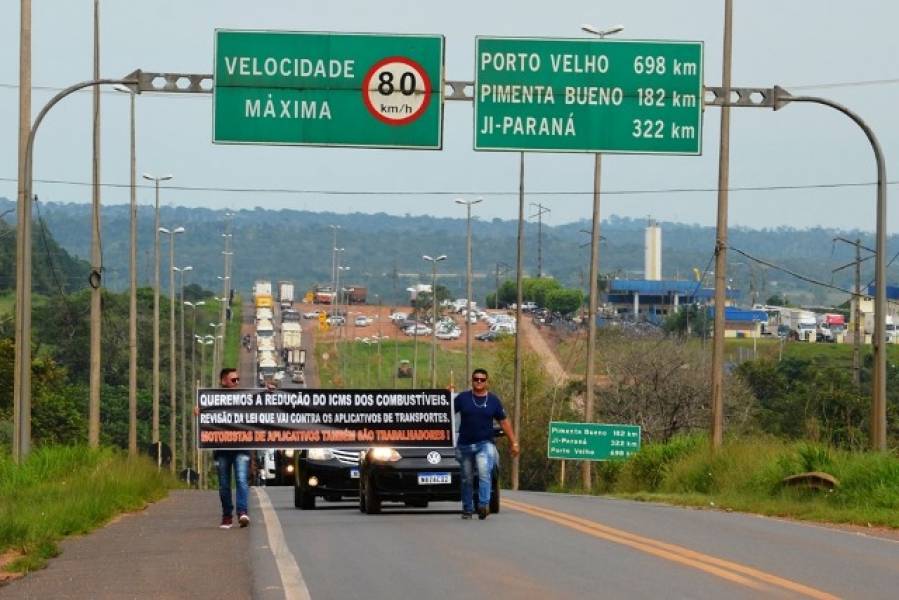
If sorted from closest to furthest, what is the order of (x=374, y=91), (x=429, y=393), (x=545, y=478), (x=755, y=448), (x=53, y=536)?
1. (x=53, y=536)
2. (x=429, y=393)
3. (x=374, y=91)
4. (x=755, y=448)
5. (x=545, y=478)

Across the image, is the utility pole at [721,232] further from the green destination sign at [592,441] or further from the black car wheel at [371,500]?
the black car wheel at [371,500]

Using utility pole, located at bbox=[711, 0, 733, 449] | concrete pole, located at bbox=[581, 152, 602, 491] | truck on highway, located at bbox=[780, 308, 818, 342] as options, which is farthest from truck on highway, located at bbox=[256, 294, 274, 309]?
utility pole, located at bbox=[711, 0, 733, 449]

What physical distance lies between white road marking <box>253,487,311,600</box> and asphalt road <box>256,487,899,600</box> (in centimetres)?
10

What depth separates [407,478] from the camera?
24203 mm

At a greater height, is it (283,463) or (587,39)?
(587,39)

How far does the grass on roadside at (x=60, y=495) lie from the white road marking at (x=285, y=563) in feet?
6.93

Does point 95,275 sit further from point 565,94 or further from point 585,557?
point 585,557

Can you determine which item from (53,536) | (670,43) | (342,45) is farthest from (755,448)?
(53,536)

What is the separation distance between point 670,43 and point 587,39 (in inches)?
53.5

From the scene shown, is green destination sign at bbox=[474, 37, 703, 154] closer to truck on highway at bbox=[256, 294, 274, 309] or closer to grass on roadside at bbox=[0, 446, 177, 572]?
grass on roadside at bbox=[0, 446, 177, 572]

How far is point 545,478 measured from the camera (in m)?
84.1

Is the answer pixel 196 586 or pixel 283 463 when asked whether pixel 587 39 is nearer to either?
pixel 196 586

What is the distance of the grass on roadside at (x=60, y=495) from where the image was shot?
18.7 meters

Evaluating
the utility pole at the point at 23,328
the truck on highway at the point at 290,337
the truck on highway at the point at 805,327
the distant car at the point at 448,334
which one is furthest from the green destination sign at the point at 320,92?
the distant car at the point at 448,334
